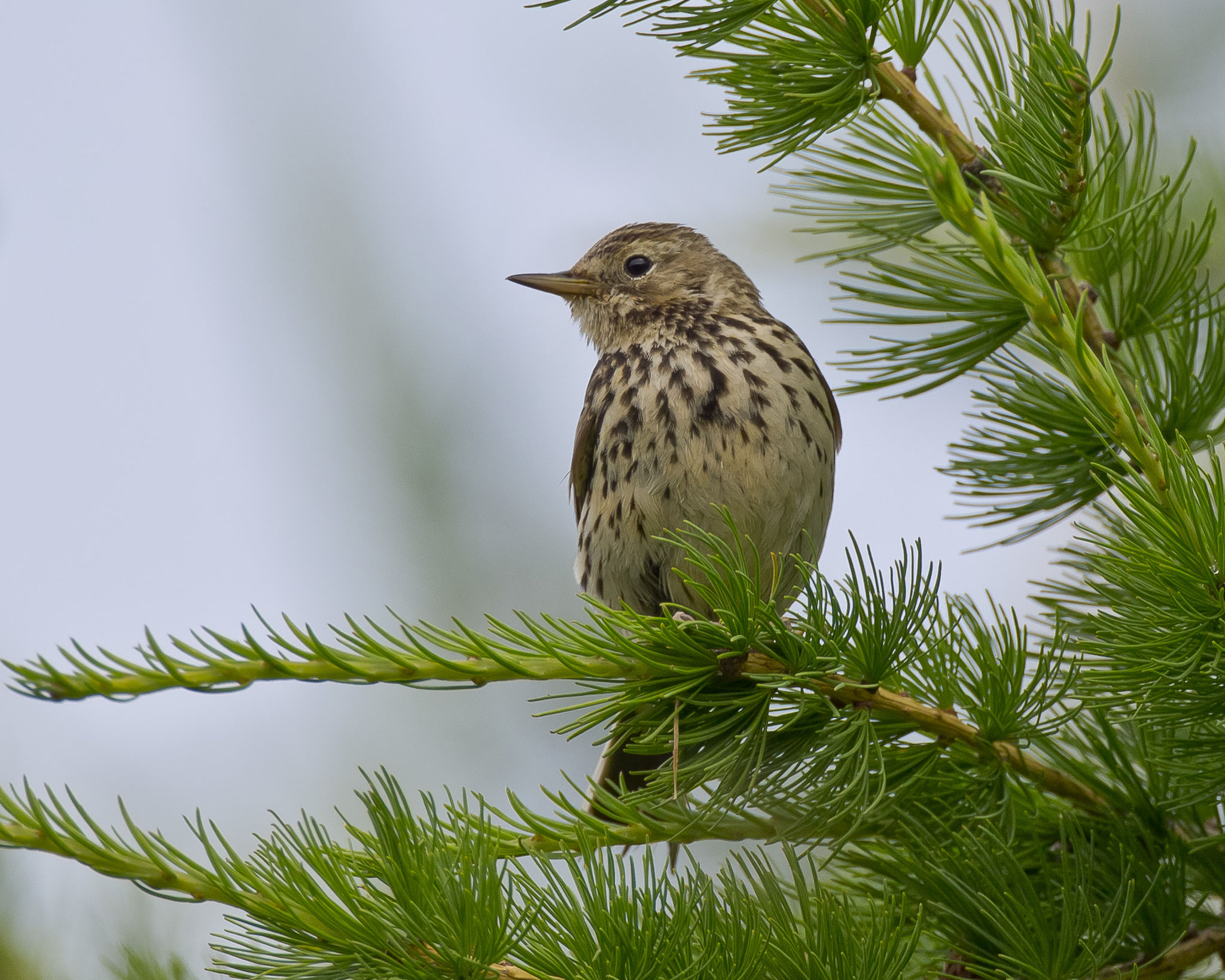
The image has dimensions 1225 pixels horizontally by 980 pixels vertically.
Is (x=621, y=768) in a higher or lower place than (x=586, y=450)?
lower

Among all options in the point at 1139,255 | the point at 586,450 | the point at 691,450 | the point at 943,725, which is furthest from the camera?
the point at 586,450

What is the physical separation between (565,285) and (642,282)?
11.8 inches

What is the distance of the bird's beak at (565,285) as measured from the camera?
186 inches

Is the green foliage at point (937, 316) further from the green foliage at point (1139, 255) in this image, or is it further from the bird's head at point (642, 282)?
the bird's head at point (642, 282)

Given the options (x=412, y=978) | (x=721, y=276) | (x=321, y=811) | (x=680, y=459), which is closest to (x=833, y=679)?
(x=412, y=978)

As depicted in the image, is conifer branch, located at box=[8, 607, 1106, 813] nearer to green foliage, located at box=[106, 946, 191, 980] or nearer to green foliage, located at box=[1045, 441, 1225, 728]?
green foliage, located at box=[1045, 441, 1225, 728]

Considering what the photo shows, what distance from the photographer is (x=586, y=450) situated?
411cm

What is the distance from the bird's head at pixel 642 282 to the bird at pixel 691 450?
1.7 inches

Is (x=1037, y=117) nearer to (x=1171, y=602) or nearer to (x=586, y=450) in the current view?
(x=1171, y=602)

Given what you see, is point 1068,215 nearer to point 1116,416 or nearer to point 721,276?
point 1116,416

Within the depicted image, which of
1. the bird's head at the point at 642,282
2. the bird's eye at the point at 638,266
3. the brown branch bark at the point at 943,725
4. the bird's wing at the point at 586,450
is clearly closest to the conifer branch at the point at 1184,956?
the brown branch bark at the point at 943,725

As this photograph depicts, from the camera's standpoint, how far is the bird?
3.62 m

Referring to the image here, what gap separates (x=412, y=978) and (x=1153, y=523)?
1.18 metres

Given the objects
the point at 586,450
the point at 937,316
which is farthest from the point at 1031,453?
the point at 586,450
